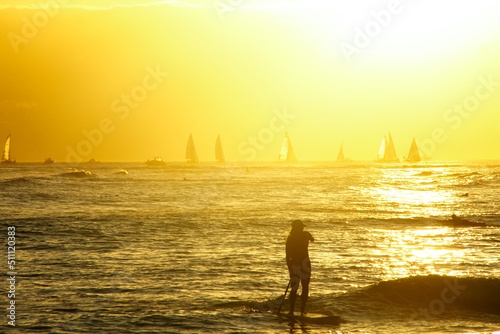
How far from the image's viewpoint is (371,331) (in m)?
12.1

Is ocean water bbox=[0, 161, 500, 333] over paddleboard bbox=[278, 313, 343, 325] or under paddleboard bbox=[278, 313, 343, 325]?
over

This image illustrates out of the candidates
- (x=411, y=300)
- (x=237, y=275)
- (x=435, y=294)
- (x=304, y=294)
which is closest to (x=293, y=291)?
(x=304, y=294)

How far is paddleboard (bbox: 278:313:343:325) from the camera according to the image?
42.1 ft

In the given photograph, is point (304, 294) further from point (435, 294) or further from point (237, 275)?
point (237, 275)

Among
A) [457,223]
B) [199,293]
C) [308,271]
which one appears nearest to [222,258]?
[199,293]

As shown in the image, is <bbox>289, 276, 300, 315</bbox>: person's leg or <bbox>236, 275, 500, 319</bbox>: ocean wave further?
<bbox>236, 275, 500, 319</bbox>: ocean wave

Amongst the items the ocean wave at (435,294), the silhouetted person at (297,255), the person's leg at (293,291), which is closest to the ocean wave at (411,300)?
the ocean wave at (435,294)

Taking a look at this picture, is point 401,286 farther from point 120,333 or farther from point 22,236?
point 22,236

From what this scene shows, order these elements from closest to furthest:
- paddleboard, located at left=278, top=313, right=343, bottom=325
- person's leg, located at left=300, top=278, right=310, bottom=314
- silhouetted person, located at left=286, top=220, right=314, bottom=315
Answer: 1. paddleboard, located at left=278, top=313, right=343, bottom=325
2. person's leg, located at left=300, top=278, right=310, bottom=314
3. silhouetted person, located at left=286, top=220, right=314, bottom=315

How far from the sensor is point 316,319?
1301 cm

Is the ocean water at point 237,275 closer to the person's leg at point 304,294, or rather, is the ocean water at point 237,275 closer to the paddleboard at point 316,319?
the paddleboard at point 316,319

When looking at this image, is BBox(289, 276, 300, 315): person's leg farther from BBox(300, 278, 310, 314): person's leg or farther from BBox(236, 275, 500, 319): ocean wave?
BBox(236, 275, 500, 319): ocean wave

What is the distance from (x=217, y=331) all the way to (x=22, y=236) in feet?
64.1

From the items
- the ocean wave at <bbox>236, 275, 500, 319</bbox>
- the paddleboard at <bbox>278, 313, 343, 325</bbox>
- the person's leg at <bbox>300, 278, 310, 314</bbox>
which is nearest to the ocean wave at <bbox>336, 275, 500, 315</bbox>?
the ocean wave at <bbox>236, 275, 500, 319</bbox>
